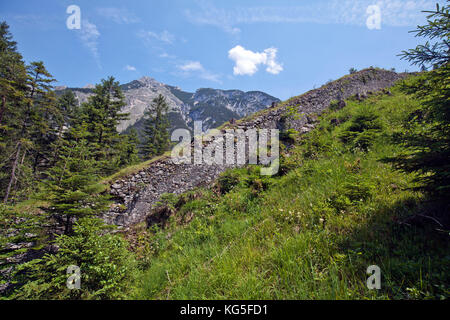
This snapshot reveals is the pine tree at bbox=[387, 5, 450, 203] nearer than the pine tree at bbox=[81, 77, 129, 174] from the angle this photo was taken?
Yes

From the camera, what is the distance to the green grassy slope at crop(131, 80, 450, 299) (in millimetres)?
2004

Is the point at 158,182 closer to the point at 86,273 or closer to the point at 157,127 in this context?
the point at 86,273

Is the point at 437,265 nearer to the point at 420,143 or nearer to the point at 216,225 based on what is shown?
the point at 420,143

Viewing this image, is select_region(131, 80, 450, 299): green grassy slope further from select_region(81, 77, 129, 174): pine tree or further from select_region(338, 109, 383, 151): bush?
select_region(81, 77, 129, 174): pine tree

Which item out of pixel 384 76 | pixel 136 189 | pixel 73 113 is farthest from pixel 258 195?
pixel 73 113

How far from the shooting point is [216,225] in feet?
17.0

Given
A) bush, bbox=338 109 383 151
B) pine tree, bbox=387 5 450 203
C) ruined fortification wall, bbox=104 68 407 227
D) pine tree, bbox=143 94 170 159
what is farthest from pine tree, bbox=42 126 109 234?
pine tree, bbox=143 94 170 159

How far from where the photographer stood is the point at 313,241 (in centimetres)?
276

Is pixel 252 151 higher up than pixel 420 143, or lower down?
higher up

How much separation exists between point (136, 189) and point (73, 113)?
3063 centimetres

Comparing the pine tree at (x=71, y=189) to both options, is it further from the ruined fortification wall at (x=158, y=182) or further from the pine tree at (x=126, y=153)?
the pine tree at (x=126, y=153)

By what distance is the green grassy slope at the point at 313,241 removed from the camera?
6.57 ft

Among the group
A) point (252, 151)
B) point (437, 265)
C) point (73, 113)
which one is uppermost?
point (73, 113)

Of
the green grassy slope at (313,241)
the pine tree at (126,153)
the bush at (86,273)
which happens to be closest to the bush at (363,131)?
the green grassy slope at (313,241)
